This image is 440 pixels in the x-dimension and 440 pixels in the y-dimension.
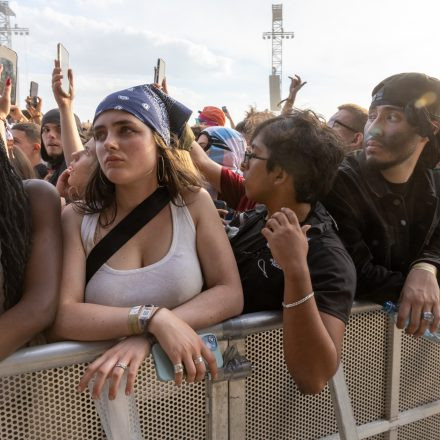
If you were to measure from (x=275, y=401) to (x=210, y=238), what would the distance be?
65 centimetres

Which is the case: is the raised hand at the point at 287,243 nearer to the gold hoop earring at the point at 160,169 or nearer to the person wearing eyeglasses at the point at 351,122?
the gold hoop earring at the point at 160,169

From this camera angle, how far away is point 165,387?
150 centimetres

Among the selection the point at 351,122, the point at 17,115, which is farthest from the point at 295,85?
the point at 17,115

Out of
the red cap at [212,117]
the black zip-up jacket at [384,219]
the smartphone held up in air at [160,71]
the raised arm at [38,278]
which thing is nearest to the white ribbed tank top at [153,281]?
the raised arm at [38,278]

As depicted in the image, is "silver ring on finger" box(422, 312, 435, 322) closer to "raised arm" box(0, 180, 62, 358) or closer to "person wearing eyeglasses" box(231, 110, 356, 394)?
"person wearing eyeglasses" box(231, 110, 356, 394)

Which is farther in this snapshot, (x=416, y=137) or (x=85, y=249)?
(x=416, y=137)

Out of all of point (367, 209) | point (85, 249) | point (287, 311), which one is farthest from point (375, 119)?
point (85, 249)

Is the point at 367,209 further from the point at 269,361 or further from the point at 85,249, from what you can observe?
the point at 85,249

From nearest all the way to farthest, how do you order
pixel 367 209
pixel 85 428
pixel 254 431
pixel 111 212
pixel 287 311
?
pixel 85 428 < pixel 287 311 < pixel 254 431 < pixel 111 212 < pixel 367 209

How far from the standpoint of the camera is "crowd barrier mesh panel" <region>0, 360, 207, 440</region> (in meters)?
1.31

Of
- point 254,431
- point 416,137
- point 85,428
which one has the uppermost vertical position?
point 416,137

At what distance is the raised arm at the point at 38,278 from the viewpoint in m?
1.43

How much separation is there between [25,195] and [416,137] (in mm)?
1689

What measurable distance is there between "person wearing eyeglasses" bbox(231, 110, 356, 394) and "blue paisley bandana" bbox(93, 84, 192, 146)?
1.17 feet
